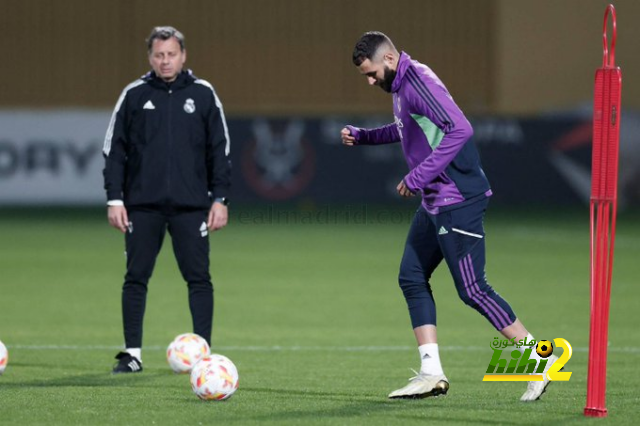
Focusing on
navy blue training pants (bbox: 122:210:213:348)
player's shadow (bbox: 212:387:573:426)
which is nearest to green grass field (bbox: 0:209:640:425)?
player's shadow (bbox: 212:387:573:426)

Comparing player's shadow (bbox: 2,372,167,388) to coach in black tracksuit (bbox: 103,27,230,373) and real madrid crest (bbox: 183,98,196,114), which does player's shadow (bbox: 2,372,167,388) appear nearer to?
coach in black tracksuit (bbox: 103,27,230,373)

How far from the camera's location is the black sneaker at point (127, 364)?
8086 mm

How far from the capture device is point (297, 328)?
1059 cm

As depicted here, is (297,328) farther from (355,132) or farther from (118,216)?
(355,132)

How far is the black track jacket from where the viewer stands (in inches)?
320

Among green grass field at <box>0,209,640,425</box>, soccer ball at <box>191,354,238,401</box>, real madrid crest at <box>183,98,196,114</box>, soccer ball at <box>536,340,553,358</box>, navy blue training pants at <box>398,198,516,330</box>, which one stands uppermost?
real madrid crest at <box>183,98,196,114</box>

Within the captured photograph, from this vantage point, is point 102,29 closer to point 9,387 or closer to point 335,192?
point 335,192

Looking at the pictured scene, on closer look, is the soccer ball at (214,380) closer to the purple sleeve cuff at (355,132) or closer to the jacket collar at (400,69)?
the purple sleeve cuff at (355,132)

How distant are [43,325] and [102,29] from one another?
804 inches

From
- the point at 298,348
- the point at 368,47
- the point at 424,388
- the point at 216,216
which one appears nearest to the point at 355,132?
the point at 368,47

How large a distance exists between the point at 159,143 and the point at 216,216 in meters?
0.63

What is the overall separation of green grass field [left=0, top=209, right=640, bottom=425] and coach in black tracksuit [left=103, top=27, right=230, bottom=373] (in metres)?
0.55

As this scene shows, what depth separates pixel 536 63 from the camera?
3002 cm

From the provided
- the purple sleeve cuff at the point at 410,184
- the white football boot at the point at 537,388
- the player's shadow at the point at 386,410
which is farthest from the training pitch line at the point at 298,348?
the purple sleeve cuff at the point at 410,184
